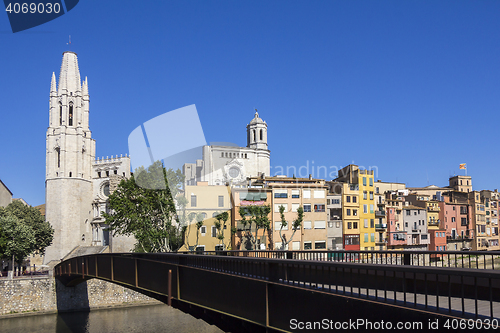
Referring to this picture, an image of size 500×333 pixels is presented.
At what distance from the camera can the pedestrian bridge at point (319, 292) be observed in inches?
283

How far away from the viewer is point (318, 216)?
56.0 meters

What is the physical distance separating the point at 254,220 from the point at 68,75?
52262 mm

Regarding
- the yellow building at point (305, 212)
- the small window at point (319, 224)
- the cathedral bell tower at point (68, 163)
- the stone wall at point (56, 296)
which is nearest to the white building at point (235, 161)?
the cathedral bell tower at point (68, 163)

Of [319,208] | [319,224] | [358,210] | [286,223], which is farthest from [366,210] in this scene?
[286,223]

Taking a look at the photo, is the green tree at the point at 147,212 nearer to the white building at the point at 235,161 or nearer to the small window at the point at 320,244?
the small window at the point at 320,244

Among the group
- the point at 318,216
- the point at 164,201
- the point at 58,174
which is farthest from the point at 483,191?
the point at 58,174

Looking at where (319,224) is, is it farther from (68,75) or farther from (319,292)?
(68,75)

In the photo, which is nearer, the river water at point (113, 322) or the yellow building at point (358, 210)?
the river water at point (113, 322)

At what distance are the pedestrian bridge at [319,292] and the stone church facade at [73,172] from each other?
61.8 m

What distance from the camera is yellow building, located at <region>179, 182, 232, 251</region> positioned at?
52.7 metres

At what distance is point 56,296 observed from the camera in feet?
134

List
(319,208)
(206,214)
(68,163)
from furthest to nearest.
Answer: (68,163), (319,208), (206,214)

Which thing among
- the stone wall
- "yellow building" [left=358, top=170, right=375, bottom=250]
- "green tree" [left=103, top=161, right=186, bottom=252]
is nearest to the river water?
the stone wall

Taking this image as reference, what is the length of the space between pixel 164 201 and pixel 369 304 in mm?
34891
